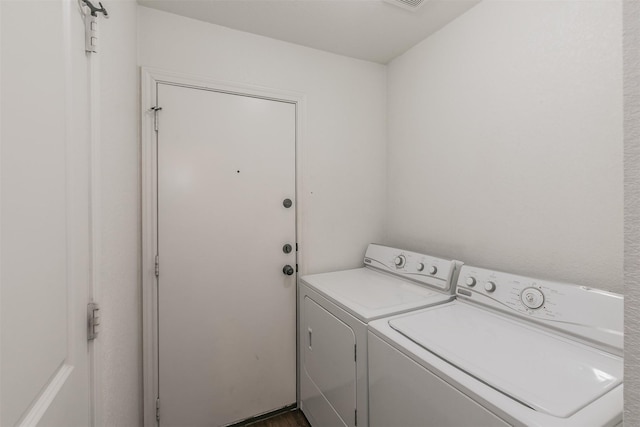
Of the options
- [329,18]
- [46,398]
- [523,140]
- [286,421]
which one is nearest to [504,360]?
[523,140]

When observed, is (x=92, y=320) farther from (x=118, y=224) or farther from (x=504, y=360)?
(x=504, y=360)

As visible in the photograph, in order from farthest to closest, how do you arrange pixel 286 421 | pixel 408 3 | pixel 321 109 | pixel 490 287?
pixel 321 109
pixel 286 421
pixel 408 3
pixel 490 287

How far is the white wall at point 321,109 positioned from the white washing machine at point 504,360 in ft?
3.09

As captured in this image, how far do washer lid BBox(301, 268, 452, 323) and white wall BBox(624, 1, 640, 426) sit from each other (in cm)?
91

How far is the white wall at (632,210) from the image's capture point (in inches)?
14.7

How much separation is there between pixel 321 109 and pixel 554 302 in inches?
69.1

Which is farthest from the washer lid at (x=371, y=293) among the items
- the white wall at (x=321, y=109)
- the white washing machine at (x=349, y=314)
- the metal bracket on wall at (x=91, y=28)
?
the metal bracket on wall at (x=91, y=28)

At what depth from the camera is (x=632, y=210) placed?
→ 1.25 ft

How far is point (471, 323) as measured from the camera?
1195 mm

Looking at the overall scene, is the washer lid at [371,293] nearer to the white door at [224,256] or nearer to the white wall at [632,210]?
the white door at [224,256]

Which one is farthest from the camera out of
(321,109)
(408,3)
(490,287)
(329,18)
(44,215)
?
(321,109)

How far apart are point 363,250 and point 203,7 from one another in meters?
1.93

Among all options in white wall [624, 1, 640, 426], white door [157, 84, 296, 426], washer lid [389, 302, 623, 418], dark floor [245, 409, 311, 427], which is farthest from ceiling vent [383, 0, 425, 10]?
dark floor [245, 409, 311, 427]

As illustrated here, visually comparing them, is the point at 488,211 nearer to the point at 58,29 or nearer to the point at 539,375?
the point at 539,375
